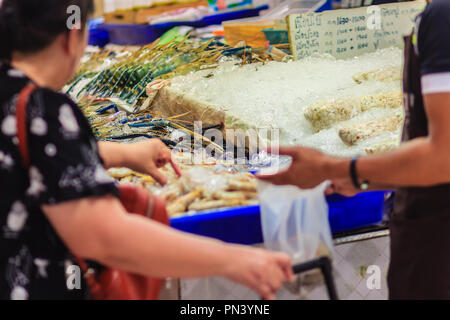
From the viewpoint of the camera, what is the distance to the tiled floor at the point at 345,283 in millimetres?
1277

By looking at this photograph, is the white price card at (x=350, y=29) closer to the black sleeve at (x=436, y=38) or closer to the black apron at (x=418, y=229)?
the black apron at (x=418, y=229)

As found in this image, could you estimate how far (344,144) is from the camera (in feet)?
5.84

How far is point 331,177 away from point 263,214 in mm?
243

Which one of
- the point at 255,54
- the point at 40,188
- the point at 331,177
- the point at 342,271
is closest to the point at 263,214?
the point at 331,177

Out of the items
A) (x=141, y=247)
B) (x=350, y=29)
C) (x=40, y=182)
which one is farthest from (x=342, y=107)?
(x=40, y=182)

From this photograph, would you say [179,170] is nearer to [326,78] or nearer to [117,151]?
[117,151]

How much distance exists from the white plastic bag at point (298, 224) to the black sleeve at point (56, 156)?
55 centimetres

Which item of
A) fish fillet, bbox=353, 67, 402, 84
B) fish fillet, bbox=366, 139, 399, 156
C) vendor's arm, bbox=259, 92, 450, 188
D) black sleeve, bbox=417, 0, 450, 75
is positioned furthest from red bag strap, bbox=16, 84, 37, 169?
fish fillet, bbox=353, 67, 402, 84

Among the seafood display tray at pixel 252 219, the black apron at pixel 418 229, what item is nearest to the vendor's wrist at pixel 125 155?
the seafood display tray at pixel 252 219

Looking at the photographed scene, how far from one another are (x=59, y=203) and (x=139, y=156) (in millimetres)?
608

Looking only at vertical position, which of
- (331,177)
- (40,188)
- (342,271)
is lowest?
(342,271)

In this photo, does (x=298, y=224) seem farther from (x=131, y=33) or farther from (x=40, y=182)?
(x=131, y=33)

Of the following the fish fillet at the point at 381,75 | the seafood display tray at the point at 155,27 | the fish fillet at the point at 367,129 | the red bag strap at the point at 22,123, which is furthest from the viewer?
the seafood display tray at the point at 155,27

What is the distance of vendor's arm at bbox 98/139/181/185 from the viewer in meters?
1.35
